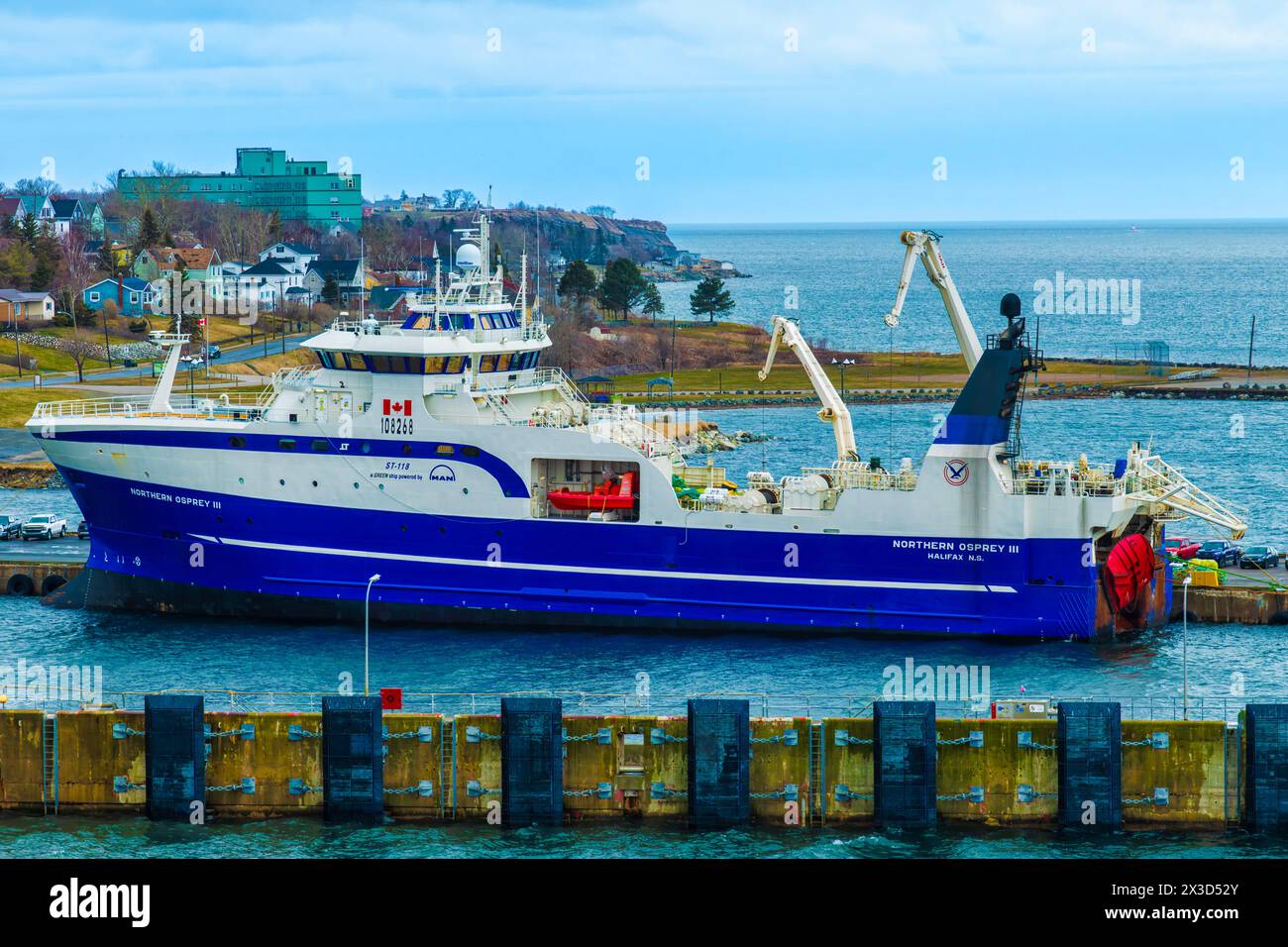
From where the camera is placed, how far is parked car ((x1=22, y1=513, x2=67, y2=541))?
5869cm

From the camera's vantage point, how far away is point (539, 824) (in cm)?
3350

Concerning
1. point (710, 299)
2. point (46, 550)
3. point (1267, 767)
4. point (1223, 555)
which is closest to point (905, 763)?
point (1267, 767)

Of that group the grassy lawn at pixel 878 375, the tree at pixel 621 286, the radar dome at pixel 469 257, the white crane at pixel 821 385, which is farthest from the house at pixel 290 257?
the white crane at pixel 821 385

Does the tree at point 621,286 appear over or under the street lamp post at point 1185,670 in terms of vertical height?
over

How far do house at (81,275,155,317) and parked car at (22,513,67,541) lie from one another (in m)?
56.4

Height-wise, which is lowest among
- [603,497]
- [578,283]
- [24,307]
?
[603,497]

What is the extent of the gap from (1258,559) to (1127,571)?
27.0ft

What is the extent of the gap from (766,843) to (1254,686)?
15212 millimetres

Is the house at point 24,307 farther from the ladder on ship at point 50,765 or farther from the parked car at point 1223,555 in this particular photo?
the ladder on ship at point 50,765

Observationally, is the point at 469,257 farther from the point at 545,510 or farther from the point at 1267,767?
the point at 1267,767

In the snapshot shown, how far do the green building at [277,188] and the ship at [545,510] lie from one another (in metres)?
126

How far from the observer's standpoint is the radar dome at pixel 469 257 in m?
50.9

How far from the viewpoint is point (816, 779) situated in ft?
110

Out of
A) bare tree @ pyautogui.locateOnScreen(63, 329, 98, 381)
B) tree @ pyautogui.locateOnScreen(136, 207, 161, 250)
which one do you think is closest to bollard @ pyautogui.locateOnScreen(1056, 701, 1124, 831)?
bare tree @ pyautogui.locateOnScreen(63, 329, 98, 381)
